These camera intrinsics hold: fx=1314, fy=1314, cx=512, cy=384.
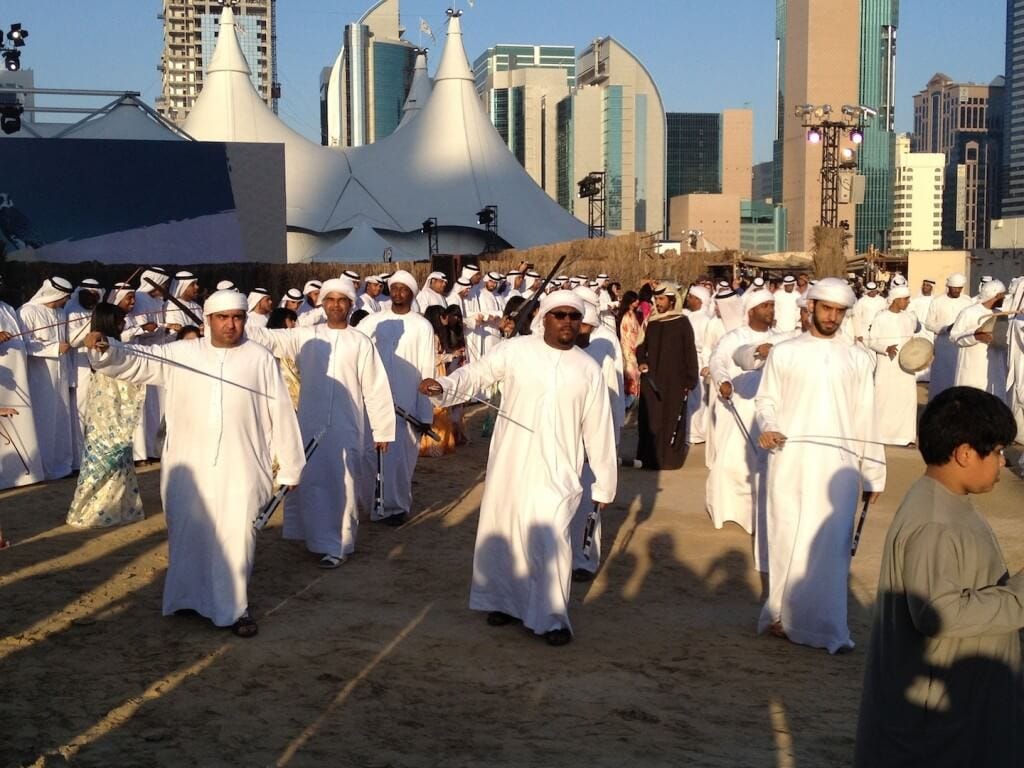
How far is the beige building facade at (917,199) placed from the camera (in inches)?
6481

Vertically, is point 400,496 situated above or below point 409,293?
below

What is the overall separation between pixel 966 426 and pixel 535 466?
3082 millimetres

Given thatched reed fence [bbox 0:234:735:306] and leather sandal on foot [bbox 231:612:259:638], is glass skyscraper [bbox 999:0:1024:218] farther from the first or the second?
leather sandal on foot [bbox 231:612:259:638]

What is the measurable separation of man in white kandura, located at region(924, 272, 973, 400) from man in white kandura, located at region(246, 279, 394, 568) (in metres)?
8.33

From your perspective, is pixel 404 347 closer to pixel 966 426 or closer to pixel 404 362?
pixel 404 362

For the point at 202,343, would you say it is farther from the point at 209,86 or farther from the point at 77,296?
the point at 209,86

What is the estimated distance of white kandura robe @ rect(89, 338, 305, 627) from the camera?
19.4 feet

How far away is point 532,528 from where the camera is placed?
583cm

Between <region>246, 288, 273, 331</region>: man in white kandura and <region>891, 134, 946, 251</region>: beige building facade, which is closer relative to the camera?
<region>246, 288, 273, 331</region>: man in white kandura

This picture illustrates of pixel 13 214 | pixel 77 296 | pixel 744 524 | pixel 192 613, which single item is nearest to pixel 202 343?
pixel 192 613

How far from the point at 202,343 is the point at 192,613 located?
1295mm

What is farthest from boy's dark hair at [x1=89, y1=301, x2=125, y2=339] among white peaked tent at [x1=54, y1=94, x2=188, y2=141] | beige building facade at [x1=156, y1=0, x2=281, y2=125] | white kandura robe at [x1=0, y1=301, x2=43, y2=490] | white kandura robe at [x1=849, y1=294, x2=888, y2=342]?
beige building facade at [x1=156, y1=0, x2=281, y2=125]

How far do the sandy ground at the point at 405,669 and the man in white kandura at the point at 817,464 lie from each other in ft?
0.73

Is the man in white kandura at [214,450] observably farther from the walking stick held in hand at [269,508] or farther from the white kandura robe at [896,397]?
the white kandura robe at [896,397]
